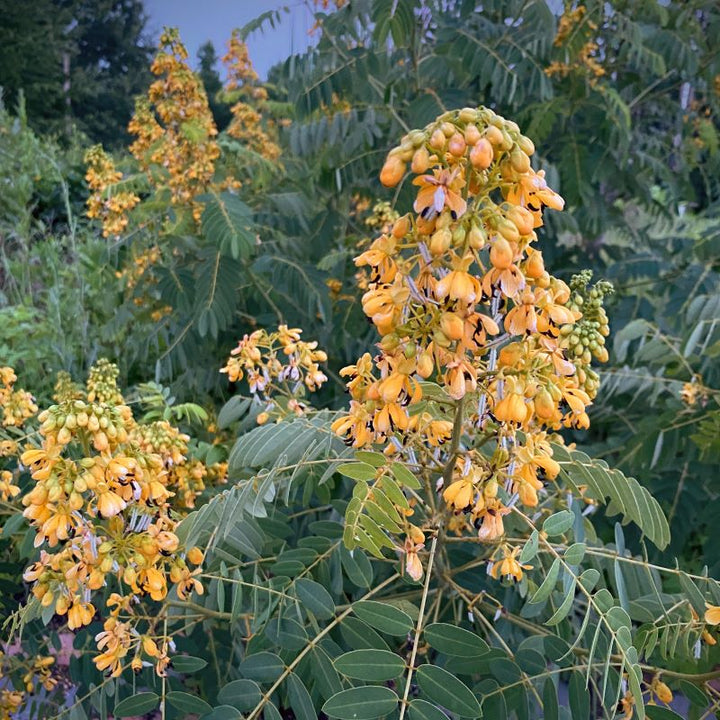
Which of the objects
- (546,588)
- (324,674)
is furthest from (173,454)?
(546,588)

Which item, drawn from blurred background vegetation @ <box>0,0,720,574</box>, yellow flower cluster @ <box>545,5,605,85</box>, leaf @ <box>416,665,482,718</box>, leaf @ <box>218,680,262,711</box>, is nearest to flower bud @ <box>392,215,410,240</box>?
leaf @ <box>416,665,482,718</box>

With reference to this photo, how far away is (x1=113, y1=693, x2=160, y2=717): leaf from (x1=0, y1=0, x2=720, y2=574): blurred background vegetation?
114cm

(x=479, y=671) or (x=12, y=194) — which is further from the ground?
(x=12, y=194)

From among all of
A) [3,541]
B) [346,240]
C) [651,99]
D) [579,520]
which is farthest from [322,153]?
[579,520]

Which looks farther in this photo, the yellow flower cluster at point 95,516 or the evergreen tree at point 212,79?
the evergreen tree at point 212,79

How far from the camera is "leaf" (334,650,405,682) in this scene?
705 millimetres

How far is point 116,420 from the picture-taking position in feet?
2.83

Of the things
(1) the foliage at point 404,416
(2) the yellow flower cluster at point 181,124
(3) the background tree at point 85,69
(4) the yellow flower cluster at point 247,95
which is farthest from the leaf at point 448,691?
(3) the background tree at point 85,69

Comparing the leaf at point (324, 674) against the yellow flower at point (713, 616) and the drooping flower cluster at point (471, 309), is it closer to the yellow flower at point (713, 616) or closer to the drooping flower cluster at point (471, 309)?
the drooping flower cluster at point (471, 309)

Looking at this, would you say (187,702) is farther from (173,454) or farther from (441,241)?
(441,241)

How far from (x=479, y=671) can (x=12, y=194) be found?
6.03 meters

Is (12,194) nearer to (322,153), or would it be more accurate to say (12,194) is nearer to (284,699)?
(322,153)

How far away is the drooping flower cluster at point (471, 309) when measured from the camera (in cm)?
64

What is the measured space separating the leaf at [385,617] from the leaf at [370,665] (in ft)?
0.10
